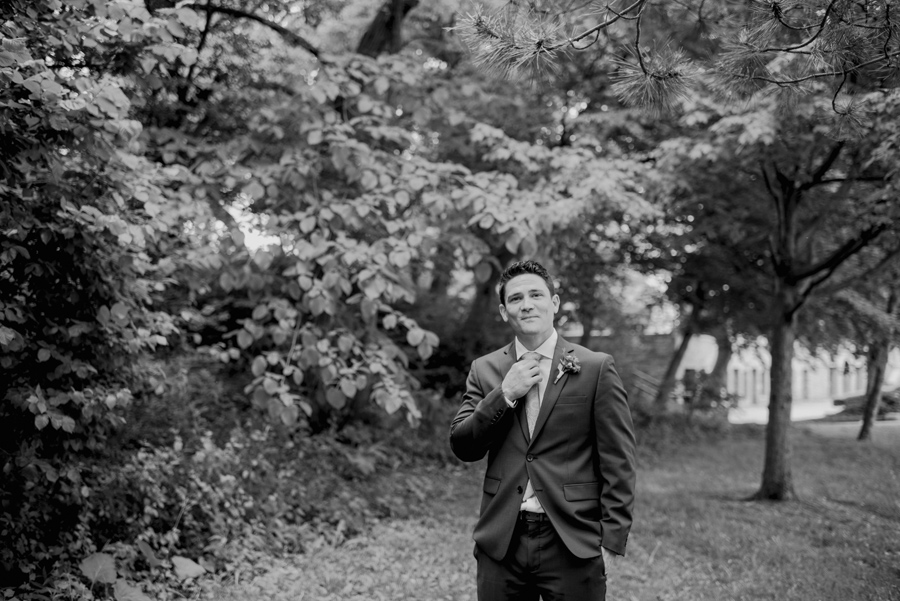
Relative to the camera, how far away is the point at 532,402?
2.92 metres

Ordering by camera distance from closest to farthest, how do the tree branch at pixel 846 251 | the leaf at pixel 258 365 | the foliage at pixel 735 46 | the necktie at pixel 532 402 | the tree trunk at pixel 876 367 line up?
the necktie at pixel 532 402, the foliage at pixel 735 46, the leaf at pixel 258 365, the tree branch at pixel 846 251, the tree trunk at pixel 876 367

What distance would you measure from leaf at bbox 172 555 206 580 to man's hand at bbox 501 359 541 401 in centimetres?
327

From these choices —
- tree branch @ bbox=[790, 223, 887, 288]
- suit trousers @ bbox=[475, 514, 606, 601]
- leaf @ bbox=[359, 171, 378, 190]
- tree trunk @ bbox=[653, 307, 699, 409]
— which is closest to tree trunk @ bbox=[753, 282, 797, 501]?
tree branch @ bbox=[790, 223, 887, 288]

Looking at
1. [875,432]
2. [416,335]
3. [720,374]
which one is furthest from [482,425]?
[875,432]

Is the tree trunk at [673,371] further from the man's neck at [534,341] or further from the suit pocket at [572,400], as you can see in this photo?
the suit pocket at [572,400]

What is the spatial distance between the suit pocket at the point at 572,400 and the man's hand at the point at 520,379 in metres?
0.14

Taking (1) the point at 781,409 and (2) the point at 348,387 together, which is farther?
(1) the point at 781,409

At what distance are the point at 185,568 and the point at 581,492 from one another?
11.0 ft

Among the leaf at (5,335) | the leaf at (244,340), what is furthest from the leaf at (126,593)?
the leaf at (244,340)

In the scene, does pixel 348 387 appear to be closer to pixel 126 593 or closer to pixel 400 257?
pixel 400 257

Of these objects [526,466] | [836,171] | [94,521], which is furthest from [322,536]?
[836,171]

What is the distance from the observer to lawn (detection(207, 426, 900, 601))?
514 cm

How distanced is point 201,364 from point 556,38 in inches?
281

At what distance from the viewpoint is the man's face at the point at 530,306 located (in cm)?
290
